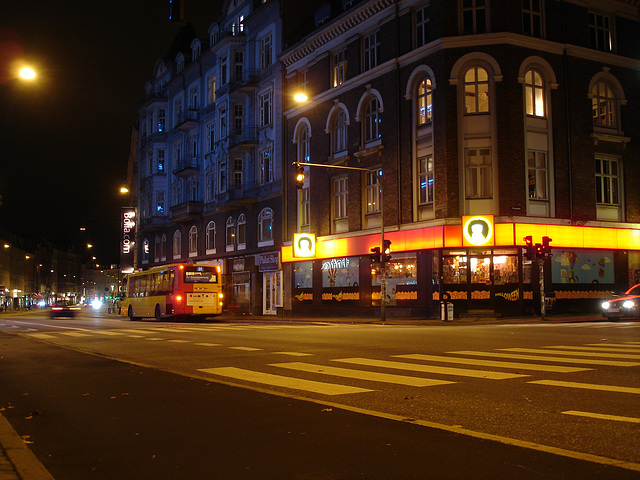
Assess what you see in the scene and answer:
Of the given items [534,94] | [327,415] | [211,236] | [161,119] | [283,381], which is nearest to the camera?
[327,415]

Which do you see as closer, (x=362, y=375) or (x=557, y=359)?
(x=362, y=375)

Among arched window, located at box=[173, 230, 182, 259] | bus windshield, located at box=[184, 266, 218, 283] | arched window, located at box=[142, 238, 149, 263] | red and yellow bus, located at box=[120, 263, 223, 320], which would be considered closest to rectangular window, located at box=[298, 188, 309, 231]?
red and yellow bus, located at box=[120, 263, 223, 320]

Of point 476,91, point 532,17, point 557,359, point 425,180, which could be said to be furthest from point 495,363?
point 532,17

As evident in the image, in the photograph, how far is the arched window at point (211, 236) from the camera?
53344 mm

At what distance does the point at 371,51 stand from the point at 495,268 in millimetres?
14737

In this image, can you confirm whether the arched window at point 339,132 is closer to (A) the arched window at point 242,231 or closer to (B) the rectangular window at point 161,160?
(A) the arched window at point 242,231

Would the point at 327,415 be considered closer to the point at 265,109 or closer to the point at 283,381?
the point at 283,381

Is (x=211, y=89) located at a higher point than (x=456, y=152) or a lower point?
higher

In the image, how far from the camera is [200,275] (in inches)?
1379

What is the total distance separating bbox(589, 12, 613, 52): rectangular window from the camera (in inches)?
1369

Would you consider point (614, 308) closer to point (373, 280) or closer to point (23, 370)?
point (373, 280)

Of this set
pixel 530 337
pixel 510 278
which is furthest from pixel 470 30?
pixel 530 337

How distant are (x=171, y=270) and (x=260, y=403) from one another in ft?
91.5

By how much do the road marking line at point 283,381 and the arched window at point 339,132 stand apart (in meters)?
28.9
